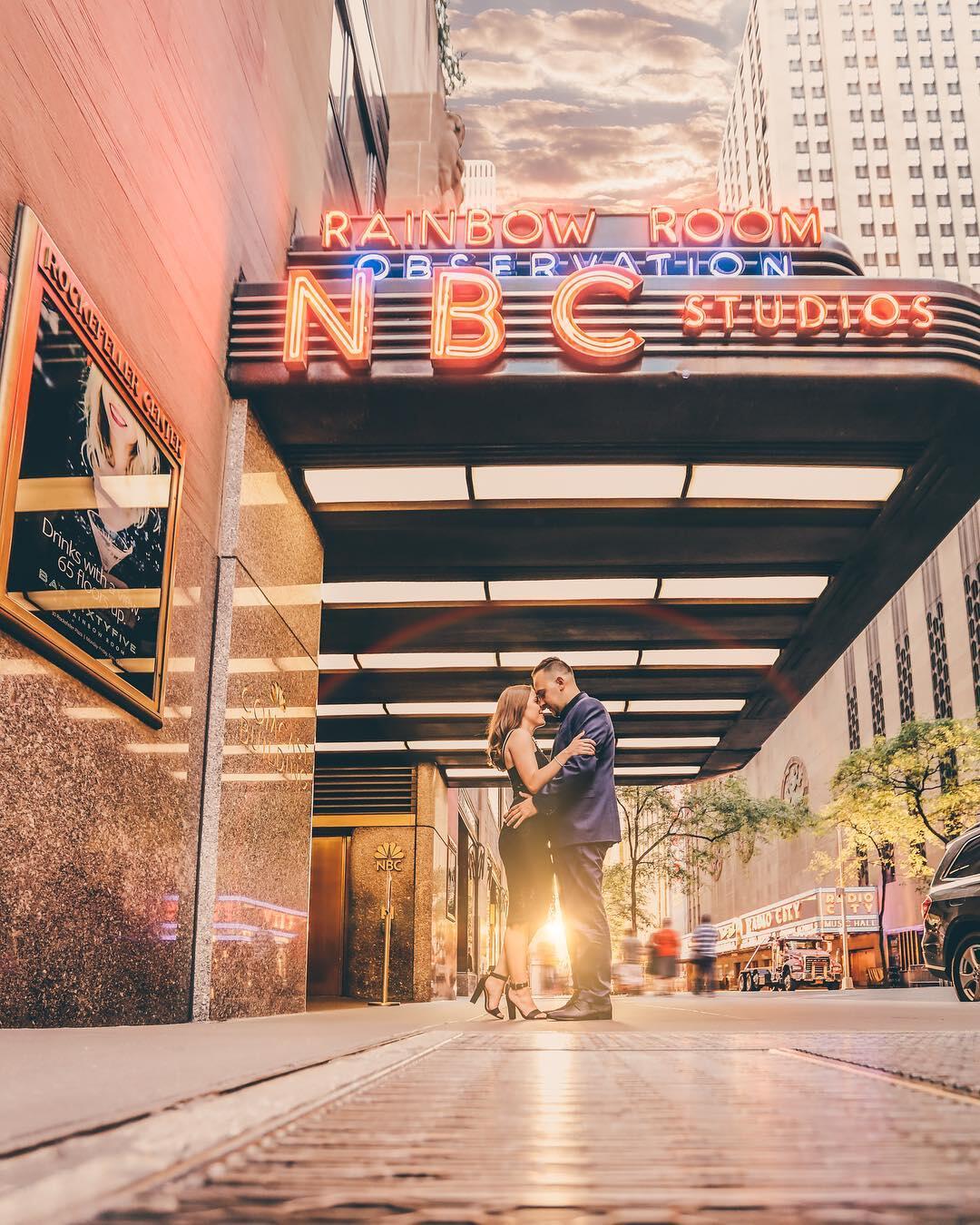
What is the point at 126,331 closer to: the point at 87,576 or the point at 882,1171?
the point at 87,576

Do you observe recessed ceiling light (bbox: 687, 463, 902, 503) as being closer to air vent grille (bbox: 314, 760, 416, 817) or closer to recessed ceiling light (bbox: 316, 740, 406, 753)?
recessed ceiling light (bbox: 316, 740, 406, 753)

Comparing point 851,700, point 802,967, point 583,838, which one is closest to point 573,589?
point 583,838

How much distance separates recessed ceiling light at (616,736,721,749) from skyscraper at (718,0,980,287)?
262ft

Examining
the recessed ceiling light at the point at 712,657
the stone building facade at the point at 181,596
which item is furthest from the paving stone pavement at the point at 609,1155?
the recessed ceiling light at the point at 712,657

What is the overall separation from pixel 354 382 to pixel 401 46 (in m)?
14.2

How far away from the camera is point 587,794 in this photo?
5953mm

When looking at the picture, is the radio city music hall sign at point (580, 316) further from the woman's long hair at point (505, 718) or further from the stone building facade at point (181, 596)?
the woman's long hair at point (505, 718)

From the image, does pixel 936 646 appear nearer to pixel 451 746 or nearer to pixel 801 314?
pixel 451 746

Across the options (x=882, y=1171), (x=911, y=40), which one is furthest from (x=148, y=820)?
(x=911, y=40)

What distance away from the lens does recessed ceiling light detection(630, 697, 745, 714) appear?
47.7ft

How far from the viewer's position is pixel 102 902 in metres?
4.80

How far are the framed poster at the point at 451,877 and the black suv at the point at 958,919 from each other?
1073 cm

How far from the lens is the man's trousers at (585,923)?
5.80 meters

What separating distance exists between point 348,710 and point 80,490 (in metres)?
10.6
